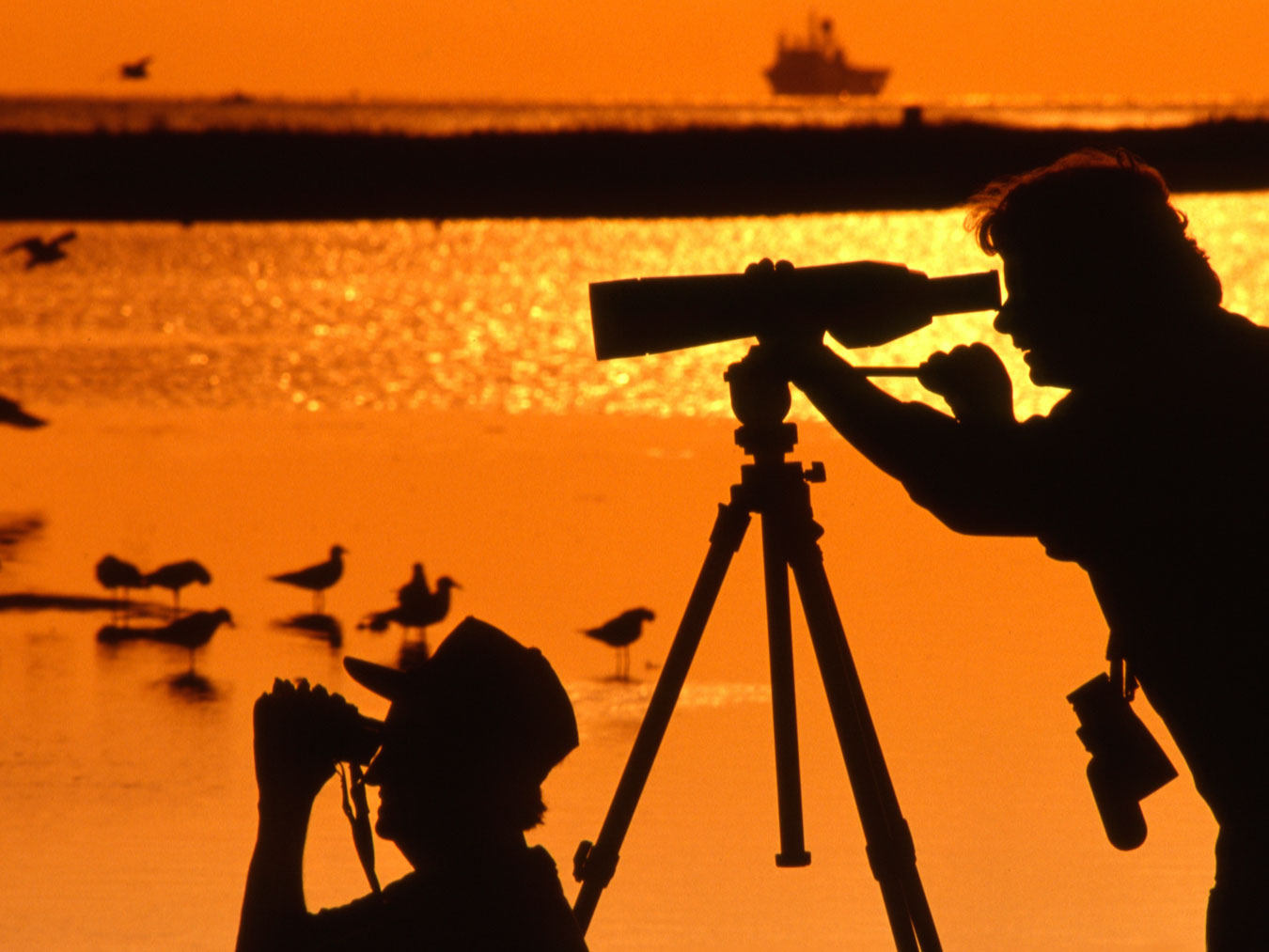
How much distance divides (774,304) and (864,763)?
79cm

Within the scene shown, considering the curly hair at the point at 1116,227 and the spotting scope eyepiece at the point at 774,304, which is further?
the spotting scope eyepiece at the point at 774,304

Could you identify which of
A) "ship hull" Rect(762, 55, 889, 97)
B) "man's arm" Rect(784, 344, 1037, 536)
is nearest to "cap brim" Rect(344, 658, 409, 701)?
"man's arm" Rect(784, 344, 1037, 536)

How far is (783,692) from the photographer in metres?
3.40

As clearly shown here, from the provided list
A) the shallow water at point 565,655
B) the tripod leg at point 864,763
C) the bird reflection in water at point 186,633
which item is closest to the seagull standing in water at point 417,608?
the shallow water at point 565,655

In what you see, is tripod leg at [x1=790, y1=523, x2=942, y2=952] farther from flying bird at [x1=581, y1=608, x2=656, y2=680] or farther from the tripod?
flying bird at [x1=581, y1=608, x2=656, y2=680]

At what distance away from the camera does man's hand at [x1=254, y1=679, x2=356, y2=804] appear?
2184 mm

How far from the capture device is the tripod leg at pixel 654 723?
130 inches

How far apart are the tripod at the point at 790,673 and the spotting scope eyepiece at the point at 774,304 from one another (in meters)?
0.25

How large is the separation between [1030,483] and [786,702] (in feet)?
3.48

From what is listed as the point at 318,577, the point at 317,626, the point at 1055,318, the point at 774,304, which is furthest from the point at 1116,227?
the point at 318,577

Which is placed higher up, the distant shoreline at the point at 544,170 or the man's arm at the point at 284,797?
the distant shoreline at the point at 544,170

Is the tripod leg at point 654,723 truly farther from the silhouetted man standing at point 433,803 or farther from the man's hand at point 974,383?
the silhouetted man standing at point 433,803

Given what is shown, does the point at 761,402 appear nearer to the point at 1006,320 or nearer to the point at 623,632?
A: the point at 1006,320

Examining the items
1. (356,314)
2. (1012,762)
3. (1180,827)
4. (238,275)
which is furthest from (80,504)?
(238,275)
